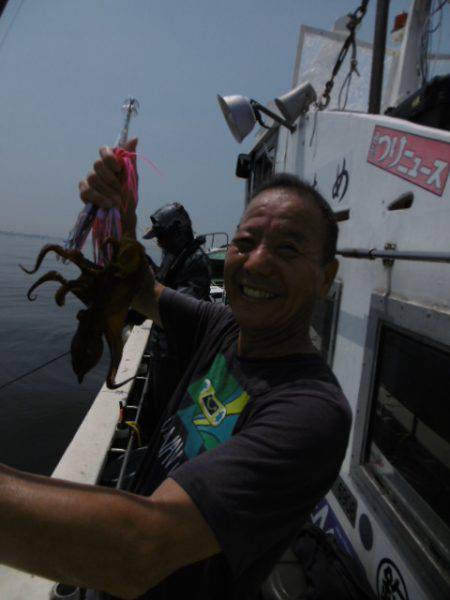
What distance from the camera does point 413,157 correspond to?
6.11ft

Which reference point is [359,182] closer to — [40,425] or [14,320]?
[40,425]

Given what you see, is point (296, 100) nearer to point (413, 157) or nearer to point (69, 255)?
point (413, 157)

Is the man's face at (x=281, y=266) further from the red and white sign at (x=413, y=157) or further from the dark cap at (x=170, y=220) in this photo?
the dark cap at (x=170, y=220)

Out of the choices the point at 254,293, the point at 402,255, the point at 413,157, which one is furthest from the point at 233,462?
the point at 413,157

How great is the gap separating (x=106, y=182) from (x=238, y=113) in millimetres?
2833

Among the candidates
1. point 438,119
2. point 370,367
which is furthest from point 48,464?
point 438,119

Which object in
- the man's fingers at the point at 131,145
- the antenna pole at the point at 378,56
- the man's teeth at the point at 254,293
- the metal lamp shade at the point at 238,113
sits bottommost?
the man's teeth at the point at 254,293

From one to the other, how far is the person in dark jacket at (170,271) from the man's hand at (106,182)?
2.71 meters

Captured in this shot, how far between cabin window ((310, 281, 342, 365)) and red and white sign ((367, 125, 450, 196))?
92 centimetres

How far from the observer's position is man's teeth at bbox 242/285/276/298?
1.53m

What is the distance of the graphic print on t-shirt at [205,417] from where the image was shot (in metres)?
1.35

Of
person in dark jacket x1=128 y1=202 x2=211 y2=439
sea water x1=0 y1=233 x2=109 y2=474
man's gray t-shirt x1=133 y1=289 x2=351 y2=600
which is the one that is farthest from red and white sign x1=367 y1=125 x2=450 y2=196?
person in dark jacket x1=128 y1=202 x2=211 y2=439

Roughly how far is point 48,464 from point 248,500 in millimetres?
5939

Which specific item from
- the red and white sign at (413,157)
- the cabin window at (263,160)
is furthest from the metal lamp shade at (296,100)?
the red and white sign at (413,157)
